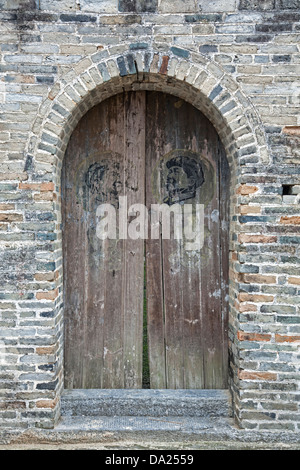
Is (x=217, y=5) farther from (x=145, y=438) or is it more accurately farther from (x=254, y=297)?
(x=145, y=438)

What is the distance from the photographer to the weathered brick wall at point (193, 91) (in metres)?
2.57

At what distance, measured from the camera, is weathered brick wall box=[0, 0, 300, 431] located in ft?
8.42

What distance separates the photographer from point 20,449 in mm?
2650

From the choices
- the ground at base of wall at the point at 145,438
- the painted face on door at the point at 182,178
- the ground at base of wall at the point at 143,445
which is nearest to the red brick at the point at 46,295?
the ground at base of wall at the point at 145,438

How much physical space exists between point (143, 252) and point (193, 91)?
1405 millimetres

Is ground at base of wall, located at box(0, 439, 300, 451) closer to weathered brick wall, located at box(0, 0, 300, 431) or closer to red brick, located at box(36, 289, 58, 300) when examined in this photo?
weathered brick wall, located at box(0, 0, 300, 431)

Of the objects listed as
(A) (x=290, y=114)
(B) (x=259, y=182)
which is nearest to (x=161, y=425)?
(B) (x=259, y=182)

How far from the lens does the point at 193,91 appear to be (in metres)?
2.68

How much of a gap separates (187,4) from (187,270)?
2110 millimetres

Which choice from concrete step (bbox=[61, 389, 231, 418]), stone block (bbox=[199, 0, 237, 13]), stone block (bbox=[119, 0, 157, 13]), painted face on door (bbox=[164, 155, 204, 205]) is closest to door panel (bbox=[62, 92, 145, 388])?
concrete step (bbox=[61, 389, 231, 418])

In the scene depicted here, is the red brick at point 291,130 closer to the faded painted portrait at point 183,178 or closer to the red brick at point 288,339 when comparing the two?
the faded painted portrait at point 183,178

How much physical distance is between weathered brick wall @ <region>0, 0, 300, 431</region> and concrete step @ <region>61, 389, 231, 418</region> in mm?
284

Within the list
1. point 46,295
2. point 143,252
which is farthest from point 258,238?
point 46,295

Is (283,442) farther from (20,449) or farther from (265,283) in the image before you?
(20,449)
